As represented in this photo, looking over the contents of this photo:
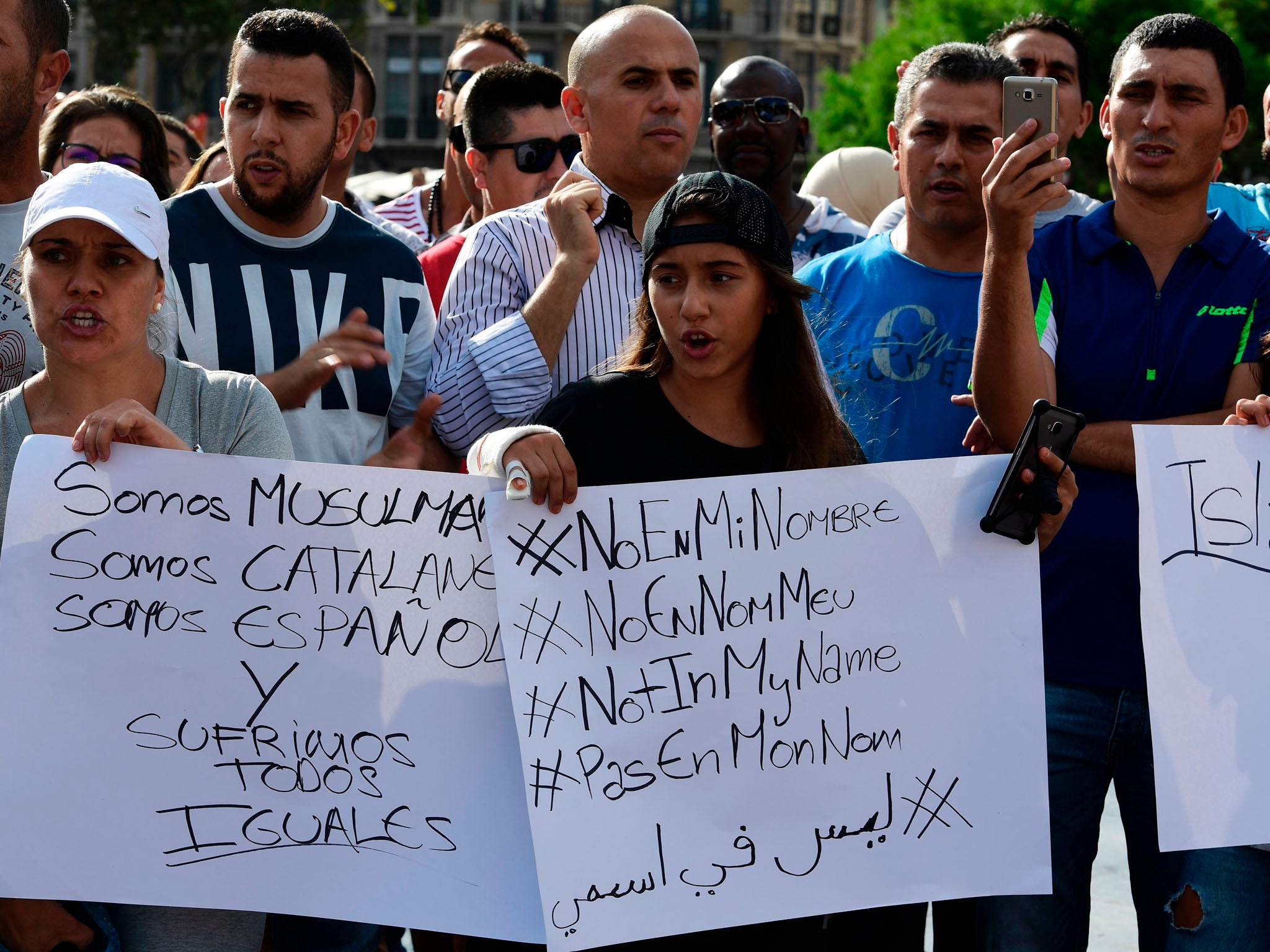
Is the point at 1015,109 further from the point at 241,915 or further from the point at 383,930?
the point at 383,930

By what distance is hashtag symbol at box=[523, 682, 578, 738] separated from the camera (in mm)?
2588

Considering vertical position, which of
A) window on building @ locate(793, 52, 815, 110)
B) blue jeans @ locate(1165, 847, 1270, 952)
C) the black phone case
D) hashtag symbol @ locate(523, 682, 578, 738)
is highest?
window on building @ locate(793, 52, 815, 110)

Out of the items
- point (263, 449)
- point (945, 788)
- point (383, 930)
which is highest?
point (263, 449)

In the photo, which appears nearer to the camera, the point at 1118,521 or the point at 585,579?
the point at 585,579

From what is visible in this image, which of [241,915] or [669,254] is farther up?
[669,254]

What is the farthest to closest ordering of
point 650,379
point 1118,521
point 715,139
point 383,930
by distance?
point 715,139 → point 383,930 → point 1118,521 → point 650,379

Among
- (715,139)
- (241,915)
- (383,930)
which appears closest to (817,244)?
(715,139)

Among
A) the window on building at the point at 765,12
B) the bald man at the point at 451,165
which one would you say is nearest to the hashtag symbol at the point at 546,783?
the bald man at the point at 451,165

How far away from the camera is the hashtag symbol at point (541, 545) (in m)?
2.62

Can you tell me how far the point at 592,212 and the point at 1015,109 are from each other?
1.04 metres

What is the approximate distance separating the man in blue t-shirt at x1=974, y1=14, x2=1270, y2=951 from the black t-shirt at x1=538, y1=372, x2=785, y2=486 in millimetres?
580

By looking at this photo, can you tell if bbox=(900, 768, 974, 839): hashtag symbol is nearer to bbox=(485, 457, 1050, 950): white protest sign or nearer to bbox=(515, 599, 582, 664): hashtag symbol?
bbox=(485, 457, 1050, 950): white protest sign

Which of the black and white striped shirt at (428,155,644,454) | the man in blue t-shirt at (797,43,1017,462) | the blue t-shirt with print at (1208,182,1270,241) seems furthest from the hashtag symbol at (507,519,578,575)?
the blue t-shirt with print at (1208,182,1270,241)

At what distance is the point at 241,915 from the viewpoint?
105 inches
